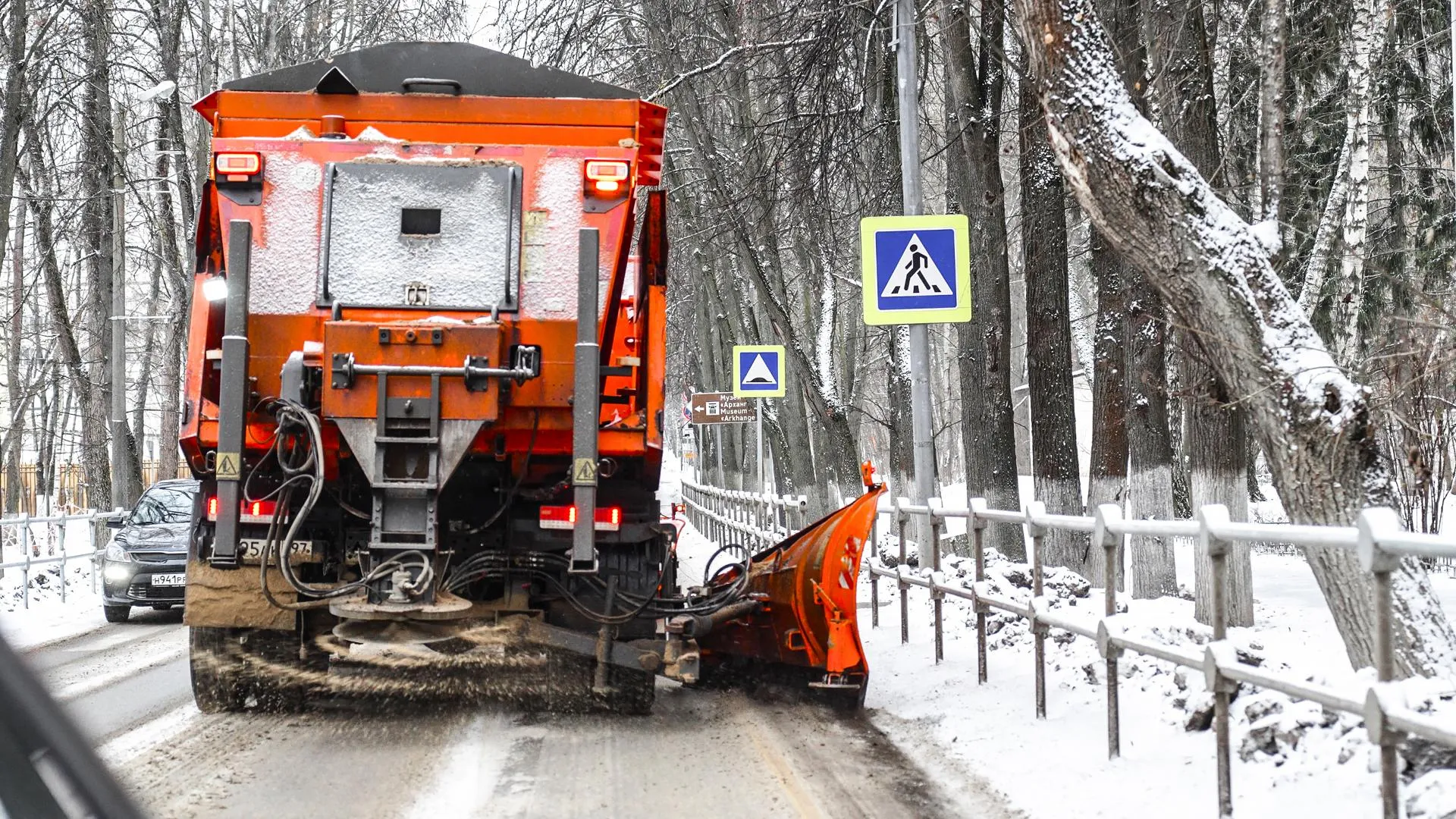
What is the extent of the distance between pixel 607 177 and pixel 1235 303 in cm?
321

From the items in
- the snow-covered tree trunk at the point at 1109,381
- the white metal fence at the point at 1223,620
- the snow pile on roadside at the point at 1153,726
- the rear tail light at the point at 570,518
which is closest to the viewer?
the white metal fence at the point at 1223,620

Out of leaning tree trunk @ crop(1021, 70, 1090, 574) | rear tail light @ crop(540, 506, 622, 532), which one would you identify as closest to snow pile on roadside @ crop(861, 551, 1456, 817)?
rear tail light @ crop(540, 506, 622, 532)

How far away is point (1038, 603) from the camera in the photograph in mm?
7555

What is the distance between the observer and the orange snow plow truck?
691cm

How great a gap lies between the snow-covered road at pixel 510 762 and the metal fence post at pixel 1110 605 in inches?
27.3

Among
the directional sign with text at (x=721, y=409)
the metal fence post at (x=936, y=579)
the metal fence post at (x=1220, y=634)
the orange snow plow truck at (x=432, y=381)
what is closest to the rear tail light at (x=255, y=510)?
the orange snow plow truck at (x=432, y=381)

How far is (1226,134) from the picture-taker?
12758 mm

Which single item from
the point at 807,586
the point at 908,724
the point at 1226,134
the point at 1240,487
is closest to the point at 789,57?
the point at 1226,134

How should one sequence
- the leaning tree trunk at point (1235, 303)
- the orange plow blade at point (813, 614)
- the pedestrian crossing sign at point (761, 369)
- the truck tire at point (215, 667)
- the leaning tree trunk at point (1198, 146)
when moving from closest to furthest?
the leaning tree trunk at point (1235, 303) → the truck tire at point (215, 667) → the orange plow blade at point (813, 614) → the leaning tree trunk at point (1198, 146) → the pedestrian crossing sign at point (761, 369)

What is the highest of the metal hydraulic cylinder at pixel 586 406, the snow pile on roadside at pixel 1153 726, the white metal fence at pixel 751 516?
the metal hydraulic cylinder at pixel 586 406

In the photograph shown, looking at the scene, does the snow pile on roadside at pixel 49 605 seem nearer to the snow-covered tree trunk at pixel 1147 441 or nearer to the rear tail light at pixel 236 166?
the rear tail light at pixel 236 166

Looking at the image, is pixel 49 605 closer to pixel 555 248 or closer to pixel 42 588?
pixel 42 588

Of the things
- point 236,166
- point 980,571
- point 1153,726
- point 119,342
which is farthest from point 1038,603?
point 119,342

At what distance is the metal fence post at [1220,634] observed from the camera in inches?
200
